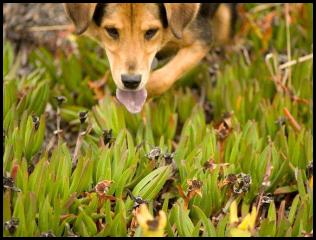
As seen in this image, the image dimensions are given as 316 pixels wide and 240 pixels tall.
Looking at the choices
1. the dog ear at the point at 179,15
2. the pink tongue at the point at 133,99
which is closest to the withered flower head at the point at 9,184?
the pink tongue at the point at 133,99

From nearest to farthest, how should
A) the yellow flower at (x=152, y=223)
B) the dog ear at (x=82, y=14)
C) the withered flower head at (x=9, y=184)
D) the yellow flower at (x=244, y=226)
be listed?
the yellow flower at (x=152, y=223)
the yellow flower at (x=244, y=226)
the withered flower head at (x=9, y=184)
the dog ear at (x=82, y=14)

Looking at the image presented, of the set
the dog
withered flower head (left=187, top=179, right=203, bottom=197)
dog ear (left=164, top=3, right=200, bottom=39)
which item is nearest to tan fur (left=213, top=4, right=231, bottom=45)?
the dog

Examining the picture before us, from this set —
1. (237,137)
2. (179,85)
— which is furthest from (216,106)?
(237,137)

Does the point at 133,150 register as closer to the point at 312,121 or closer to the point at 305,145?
the point at 305,145

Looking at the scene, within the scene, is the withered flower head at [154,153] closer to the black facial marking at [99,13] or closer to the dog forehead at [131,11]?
the dog forehead at [131,11]

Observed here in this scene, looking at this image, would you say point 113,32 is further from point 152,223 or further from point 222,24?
point 152,223

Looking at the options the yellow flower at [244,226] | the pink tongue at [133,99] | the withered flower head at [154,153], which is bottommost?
the yellow flower at [244,226]

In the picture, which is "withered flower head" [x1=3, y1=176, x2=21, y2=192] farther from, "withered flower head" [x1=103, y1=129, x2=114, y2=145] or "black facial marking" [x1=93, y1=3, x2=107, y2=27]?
"black facial marking" [x1=93, y1=3, x2=107, y2=27]

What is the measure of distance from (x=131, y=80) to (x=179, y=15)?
2.00 feet

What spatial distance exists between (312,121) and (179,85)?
1.20 m

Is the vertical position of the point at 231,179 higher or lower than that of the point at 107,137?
lower

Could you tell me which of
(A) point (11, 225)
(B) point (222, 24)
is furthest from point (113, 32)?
(A) point (11, 225)

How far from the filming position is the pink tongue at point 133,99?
497cm

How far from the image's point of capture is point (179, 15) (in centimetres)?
507
